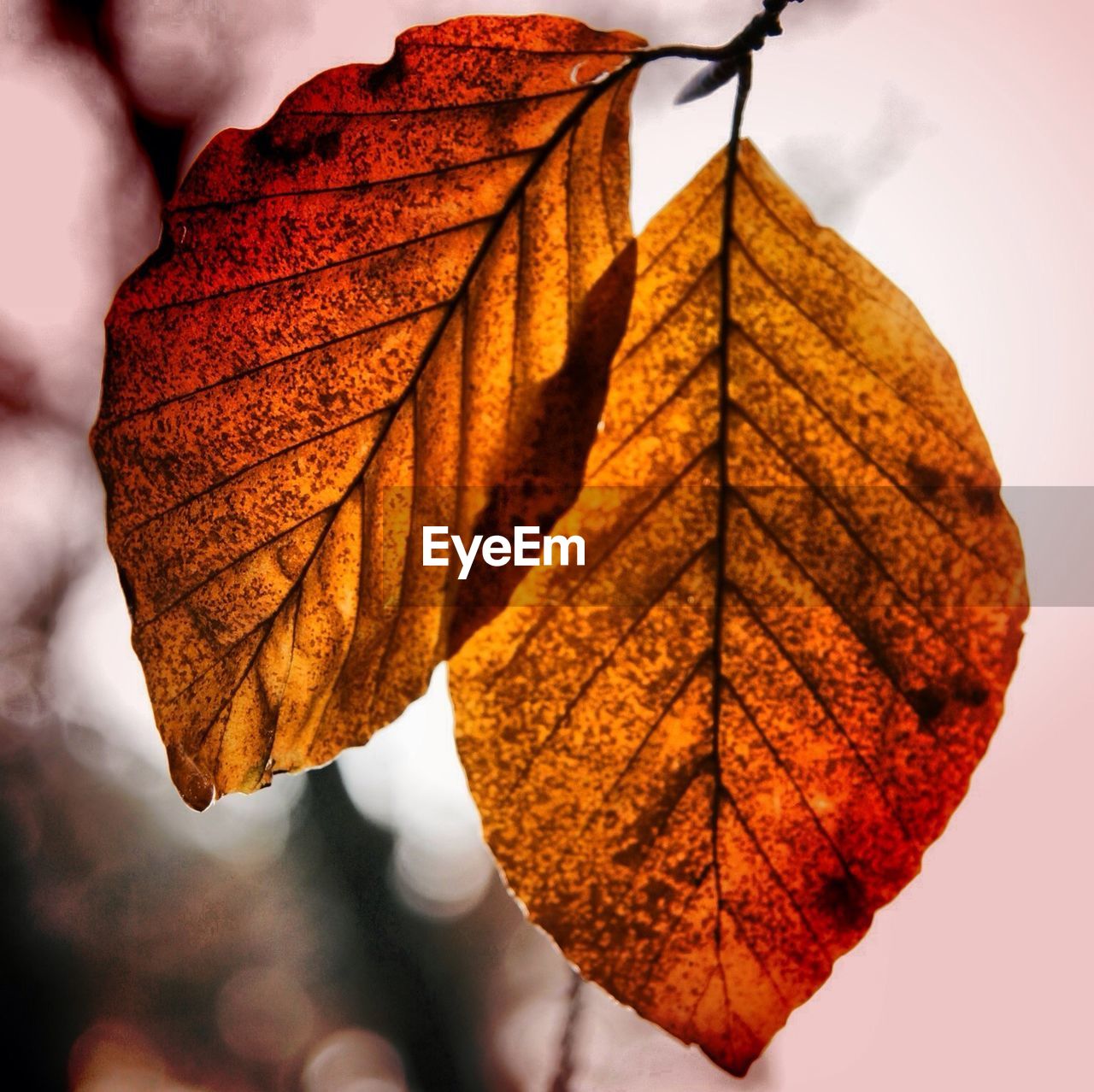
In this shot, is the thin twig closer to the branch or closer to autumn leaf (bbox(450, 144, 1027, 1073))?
autumn leaf (bbox(450, 144, 1027, 1073))

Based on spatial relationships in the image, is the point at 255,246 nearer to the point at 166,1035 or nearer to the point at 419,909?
the point at 419,909

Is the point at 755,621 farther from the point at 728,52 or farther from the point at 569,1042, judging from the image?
the point at 569,1042

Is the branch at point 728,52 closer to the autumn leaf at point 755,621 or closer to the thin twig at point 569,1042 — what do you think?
the autumn leaf at point 755,621

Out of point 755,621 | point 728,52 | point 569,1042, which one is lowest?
point 569,1042

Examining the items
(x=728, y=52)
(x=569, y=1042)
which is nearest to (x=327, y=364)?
(x=728, y=52)

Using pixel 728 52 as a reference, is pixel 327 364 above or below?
below

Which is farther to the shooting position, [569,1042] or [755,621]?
[569,1042]

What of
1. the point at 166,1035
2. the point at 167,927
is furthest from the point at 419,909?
the point at 166,1035

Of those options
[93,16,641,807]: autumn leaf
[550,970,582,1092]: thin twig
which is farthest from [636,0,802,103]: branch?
[550,970,582,1092]: thin twig
